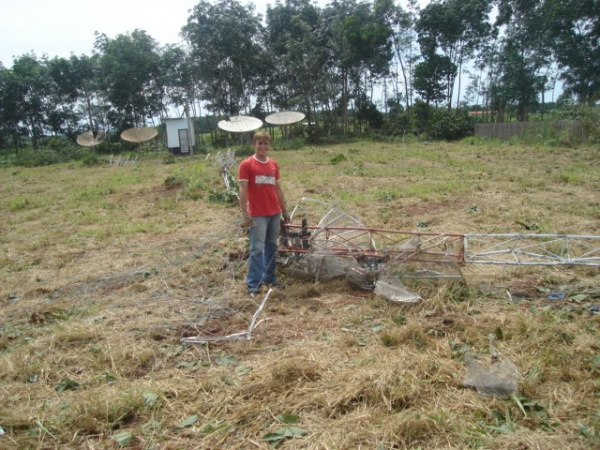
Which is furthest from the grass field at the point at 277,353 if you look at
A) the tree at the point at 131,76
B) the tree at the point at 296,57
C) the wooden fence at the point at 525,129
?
the tree at the point at 131,76

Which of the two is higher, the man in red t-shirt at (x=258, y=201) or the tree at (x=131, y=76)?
the tree at (x=131, y=76)

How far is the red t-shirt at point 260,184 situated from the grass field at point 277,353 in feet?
2.98

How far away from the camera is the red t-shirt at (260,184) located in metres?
4.32

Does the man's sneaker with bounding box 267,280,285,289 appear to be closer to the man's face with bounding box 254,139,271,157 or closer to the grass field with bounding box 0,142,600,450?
the grass field with bounding box 0,142,600,450

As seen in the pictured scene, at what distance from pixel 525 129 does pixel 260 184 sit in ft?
67.9

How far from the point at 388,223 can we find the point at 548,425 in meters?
5.16

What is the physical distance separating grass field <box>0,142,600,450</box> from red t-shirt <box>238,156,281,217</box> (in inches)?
35.7

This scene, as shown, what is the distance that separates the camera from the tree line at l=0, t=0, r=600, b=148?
28156mm

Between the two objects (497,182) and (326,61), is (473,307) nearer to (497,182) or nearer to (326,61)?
(497,182)

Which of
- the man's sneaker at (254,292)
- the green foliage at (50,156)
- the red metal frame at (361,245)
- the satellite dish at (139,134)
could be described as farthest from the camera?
the satellite dish at (139,134)

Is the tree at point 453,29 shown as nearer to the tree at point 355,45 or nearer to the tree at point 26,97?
the tree at point 355,45

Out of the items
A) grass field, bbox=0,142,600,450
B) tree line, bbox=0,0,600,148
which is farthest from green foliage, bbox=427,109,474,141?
grass field, bbox=0,142,600,450

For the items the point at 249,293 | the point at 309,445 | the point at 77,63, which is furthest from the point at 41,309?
the point at 77,63

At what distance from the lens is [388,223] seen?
24.0 feet
